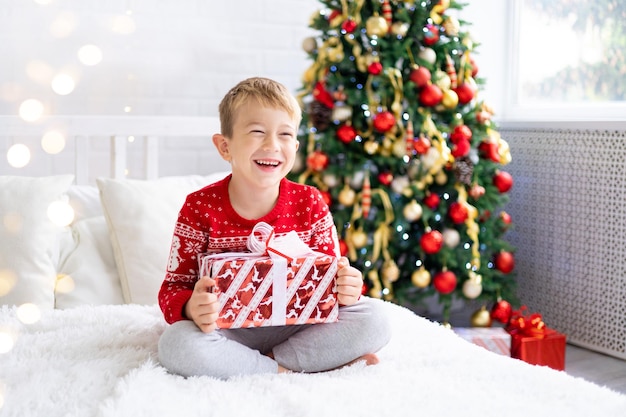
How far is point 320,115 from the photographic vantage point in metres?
2.66

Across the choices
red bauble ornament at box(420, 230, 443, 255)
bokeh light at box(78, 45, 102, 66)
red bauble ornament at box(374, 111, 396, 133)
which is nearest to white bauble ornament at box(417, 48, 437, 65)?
red bauble ornament at box(374, 111, 396, 133)

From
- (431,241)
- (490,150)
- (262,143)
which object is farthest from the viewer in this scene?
(490,150)

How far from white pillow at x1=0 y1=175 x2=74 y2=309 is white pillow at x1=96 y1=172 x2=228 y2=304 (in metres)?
0.15

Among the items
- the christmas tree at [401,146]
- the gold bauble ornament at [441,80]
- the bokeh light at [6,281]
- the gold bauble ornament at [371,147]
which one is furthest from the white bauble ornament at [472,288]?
the bokeh light at [6,281]

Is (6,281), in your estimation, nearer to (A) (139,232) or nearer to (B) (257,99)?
(A) (139,232)

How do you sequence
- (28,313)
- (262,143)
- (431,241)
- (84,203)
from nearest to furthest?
(262,143)
(28,313)
(84,203)
(431,241)

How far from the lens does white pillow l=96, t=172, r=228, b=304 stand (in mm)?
2051

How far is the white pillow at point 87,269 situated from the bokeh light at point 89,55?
0.75 meters

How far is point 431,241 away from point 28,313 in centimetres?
137

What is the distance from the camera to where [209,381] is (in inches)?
52.9

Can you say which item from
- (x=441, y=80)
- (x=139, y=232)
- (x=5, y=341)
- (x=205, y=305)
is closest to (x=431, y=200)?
(x=441, y=80)

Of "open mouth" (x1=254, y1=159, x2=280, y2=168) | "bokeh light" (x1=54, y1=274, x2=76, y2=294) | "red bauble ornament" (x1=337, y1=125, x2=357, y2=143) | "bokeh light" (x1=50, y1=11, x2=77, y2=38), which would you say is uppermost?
"bokeh light" (x1=50, y1=11, x2=77, y2=38)

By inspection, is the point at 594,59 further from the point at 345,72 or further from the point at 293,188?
the point at 293,188

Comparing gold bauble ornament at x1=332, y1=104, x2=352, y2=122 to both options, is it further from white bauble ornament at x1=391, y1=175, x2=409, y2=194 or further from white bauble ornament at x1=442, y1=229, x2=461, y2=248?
white bauble ornament at x1=442, y1=229, x2=461, y2=248
